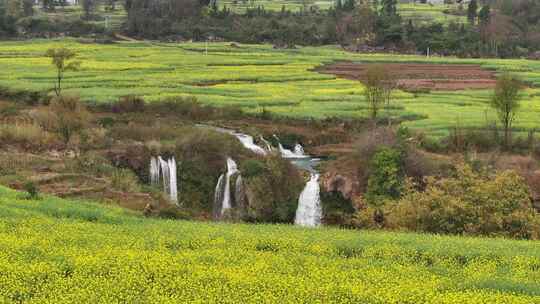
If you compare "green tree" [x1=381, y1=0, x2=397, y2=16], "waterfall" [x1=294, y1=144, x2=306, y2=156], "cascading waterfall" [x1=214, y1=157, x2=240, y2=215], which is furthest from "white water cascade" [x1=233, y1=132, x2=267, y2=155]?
"green tree" [x1=381, y1=0, x2=397, y2=16]

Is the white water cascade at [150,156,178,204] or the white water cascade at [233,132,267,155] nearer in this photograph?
the white water cascade at [150,156,178,204]

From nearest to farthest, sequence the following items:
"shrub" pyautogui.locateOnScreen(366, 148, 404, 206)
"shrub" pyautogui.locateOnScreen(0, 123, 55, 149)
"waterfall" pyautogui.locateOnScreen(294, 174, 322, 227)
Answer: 1. "shrub" pyautogui.locateOnScreen(366, 148, 404, 206)
2. "waterfall" pyautogui.locateOnScreen(294, 174, 322, 227)
3. "shrub" pyautogui.locateOnScreen(0, 123, 55, 149)

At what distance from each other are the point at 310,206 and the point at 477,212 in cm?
1359

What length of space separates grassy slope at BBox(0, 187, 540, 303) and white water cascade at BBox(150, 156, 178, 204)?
18.2 meters

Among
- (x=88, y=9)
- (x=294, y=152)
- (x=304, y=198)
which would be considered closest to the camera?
(x=304, y=198)

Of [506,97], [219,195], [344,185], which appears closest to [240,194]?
[219,195]

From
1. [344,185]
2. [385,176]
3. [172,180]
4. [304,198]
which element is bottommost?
[304,198]

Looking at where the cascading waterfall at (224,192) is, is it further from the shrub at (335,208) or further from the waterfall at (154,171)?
the shrub at (335,208)

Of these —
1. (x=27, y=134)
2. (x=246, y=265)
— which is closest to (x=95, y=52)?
(x=27, y=134)

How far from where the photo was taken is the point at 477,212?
28.7 m

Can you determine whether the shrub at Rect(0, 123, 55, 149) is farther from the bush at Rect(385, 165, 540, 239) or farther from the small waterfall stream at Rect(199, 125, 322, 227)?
the bush at Rect(385, 165, 540, 239)

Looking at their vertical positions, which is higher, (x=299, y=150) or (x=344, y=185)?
(x=299, y=150)

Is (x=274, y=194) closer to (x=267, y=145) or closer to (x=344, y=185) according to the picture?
(x=344, y=185)

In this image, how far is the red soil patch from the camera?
80.4 m
